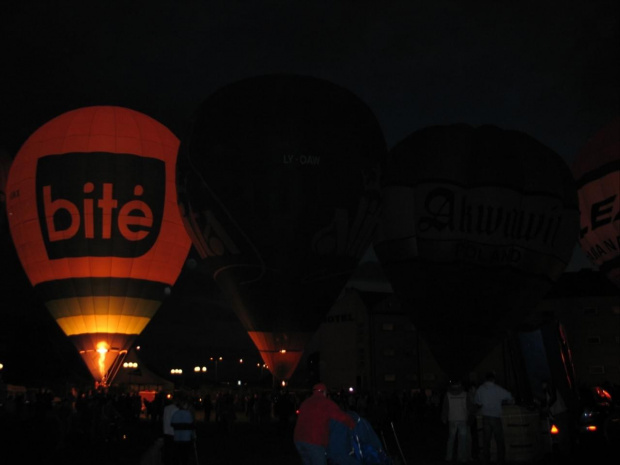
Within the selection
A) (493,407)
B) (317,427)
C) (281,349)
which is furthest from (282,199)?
(317,427)

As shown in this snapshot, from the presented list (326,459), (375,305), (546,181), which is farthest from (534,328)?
(375,305)

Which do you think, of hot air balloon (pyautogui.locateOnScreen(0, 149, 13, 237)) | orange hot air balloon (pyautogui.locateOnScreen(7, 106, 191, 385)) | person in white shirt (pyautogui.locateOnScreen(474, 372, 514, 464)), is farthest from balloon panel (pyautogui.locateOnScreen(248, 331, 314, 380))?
hot air balloon (pyautogui.locateOnScreen(0, 149, 13, 237))

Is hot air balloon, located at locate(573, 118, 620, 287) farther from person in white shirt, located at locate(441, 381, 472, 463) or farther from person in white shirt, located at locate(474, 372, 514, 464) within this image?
person in white shirt, located at locate(474, 372, 514, 464)

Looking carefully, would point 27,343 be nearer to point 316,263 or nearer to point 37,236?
point 37,236

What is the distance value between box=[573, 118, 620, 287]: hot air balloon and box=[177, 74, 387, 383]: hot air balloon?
12227 millimetres

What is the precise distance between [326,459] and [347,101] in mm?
21144

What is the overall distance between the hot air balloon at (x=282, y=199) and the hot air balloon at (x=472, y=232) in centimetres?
178

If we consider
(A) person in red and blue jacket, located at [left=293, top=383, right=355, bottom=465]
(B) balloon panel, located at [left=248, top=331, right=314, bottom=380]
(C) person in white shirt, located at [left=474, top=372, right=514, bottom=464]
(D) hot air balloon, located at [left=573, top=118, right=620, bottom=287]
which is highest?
(D) hot air balloon, located at [left=573, top=118, right=620, bottom=287]

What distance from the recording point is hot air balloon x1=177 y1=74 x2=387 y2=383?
25.9 metres

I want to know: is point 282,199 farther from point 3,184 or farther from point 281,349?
point 3,184

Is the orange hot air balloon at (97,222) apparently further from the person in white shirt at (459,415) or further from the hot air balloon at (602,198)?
the person in white shirt at (459,415)

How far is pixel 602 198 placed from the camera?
110ft

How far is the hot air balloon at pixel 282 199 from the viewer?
2594 centimetres

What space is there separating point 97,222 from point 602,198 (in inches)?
887
